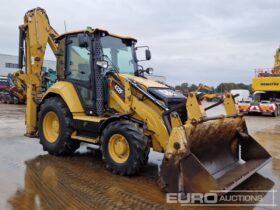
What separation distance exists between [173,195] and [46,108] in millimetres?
3711

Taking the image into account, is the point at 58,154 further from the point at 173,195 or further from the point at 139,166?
the point at 173,195

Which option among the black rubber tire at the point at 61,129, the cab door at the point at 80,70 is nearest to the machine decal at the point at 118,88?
the cab door at the point at 80,70

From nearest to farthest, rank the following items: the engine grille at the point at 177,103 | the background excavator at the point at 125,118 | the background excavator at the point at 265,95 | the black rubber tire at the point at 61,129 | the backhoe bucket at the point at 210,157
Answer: the backhoe bucket at the point at 210,157, the background excavator at the point at 125,118, the engine grille at the point at 177,103, the black rubber tire at the point at 61,129, the background excavator at the point at 265,95

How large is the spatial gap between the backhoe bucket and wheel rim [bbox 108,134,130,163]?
0.96 meters

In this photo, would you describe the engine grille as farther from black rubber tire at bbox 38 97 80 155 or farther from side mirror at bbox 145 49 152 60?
black rubber tire at bbox 38 97 80 155

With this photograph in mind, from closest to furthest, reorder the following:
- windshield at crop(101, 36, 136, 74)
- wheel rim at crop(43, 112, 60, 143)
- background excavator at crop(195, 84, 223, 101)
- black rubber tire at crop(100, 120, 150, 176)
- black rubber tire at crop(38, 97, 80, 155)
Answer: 1. black rubber tire at crop(100, 120, 150, 176)
2. background excavator at crop(195, 84, 223, 101)
3. black rubber tire at crop(38, 97, 80, 155)
4. windshield at crop(101, 36, 136, 74)
5. wheel rim at crop(43, 112, 60, 143)

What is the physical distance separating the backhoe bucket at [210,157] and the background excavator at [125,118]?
0.04ft

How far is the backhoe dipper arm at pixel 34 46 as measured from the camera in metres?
7.96

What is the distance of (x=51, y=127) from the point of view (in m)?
7.26

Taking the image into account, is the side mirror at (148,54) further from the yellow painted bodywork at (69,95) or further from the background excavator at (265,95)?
the background excavator at (265,95)

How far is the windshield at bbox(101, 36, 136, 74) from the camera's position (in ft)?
22.1

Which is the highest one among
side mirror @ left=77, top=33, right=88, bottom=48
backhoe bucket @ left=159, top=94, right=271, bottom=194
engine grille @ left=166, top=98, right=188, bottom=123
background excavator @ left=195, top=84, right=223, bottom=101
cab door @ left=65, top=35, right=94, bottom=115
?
side mirror @ left=77, top=33, right=88, bottom=48

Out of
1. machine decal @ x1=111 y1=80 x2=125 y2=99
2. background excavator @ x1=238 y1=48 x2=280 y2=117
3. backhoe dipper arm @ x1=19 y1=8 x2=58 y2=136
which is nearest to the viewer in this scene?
machine decal @ x1=111 y1=80 x2=125 y2=99

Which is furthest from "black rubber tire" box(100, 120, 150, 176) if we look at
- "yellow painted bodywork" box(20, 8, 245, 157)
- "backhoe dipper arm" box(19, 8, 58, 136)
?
"backhoe dipper arm" box(19, 8, 58, 136)
